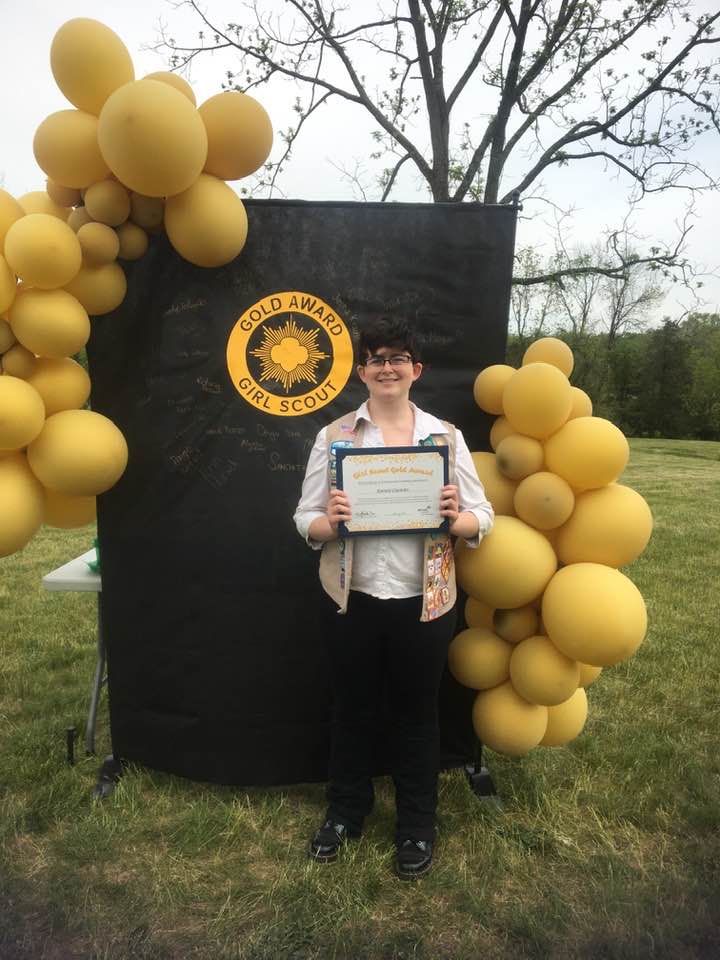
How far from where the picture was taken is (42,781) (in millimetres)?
2775

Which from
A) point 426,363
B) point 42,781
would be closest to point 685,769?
point 426,363

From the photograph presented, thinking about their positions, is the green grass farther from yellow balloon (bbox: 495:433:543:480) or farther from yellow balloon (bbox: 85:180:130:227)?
yellow balloon (bbox: 85:180:130:227)

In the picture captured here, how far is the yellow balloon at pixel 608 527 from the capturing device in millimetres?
2211

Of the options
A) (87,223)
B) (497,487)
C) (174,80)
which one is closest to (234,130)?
(174,80)

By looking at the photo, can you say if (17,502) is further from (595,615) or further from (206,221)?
(595,615)

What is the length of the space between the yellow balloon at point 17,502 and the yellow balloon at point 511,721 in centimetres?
165

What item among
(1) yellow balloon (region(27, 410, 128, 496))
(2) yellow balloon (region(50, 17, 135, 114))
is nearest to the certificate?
(1) yellow balloon (region(27, 410, 128, 496))

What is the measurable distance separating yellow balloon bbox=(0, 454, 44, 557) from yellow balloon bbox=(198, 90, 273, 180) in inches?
37.0

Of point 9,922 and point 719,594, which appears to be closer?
point 9,922

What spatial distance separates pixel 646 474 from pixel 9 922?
13864mm

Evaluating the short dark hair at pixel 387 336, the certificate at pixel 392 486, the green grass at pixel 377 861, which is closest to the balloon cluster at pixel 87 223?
the short dark hair at pixel 387 336

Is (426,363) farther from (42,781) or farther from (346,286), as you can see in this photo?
(42,781)

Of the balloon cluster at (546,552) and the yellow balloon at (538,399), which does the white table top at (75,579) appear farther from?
the yellow balloon at (538,399)

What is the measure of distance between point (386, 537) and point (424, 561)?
136 mm
